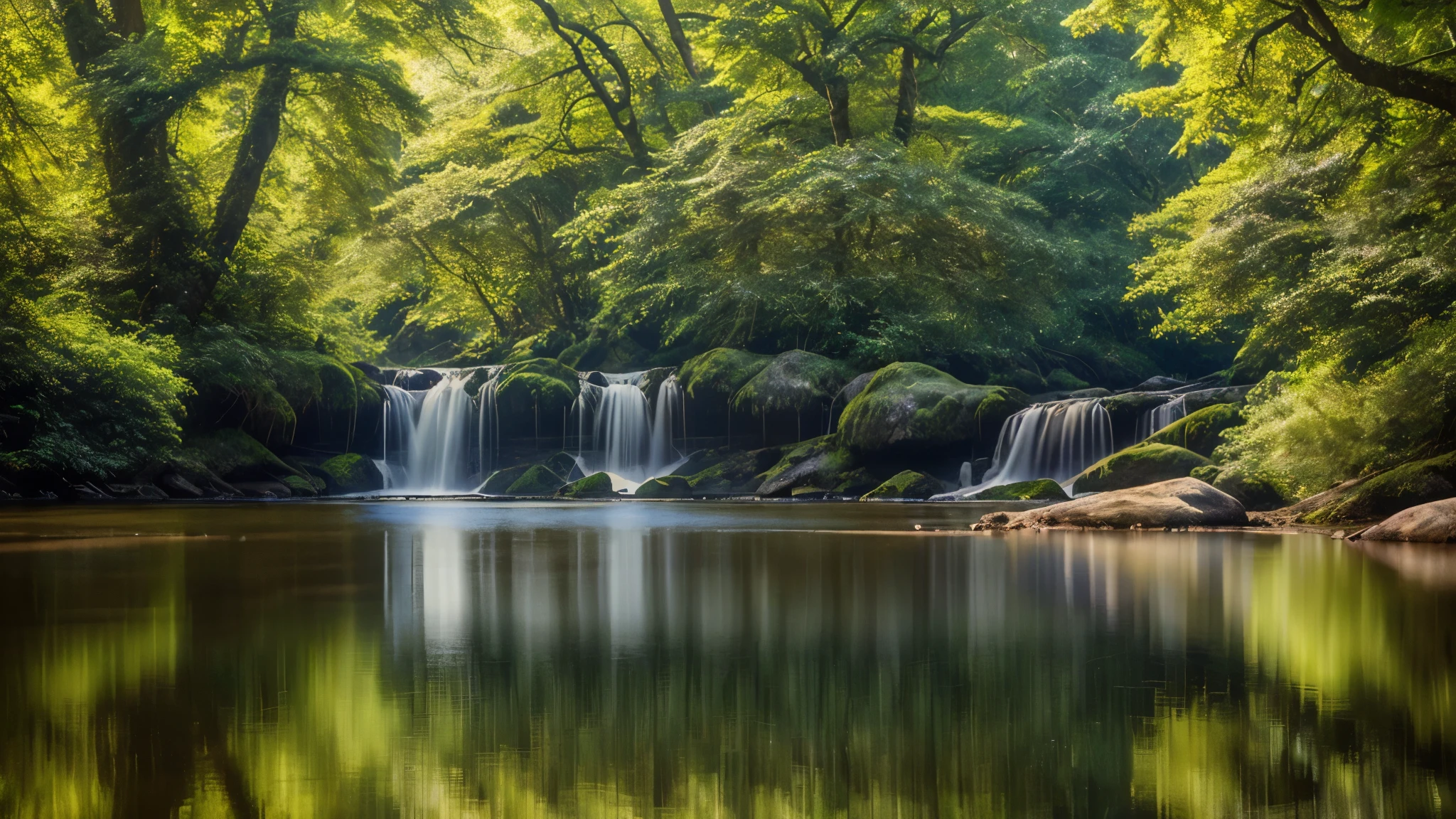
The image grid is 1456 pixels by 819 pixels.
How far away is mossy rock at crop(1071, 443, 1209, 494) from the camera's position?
1633 centimetres

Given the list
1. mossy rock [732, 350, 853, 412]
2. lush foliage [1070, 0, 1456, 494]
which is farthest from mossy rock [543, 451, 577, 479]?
lush foliage [1070, 0, 1456, 494]

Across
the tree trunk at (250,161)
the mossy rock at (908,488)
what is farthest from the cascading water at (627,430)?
the tree trunk at (250,161)

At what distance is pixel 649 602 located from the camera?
5102mm

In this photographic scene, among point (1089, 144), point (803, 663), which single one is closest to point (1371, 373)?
point (803, 663)

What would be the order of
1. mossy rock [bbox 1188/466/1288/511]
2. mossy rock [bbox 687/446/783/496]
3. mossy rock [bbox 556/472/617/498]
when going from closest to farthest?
mossy rock [bbox 1188/466/1288/511] → mossy rock [bbox 687/446/783/496] → mossy rock [bbox 556/472/617/498]

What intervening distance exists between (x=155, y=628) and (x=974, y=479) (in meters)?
18.3

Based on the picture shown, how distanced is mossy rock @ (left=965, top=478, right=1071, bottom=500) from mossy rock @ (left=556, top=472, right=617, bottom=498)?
758 centimetres

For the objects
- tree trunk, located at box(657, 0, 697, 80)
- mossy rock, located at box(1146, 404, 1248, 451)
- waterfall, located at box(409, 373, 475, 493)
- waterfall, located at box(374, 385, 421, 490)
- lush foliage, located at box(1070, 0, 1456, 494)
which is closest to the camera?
lush foliage, located at box(1070, 0, 1456, 494)

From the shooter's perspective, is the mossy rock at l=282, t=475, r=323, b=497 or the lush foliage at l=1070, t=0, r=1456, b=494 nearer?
the lush foliage at l=1070, t=0, r=1456, b=494

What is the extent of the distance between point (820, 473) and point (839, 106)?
9921 millimetres

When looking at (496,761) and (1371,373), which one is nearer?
(496,761)

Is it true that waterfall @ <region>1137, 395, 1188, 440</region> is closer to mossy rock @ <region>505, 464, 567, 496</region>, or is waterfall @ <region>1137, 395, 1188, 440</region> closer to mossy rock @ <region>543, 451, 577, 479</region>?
mossy rock @ <region>505, 464, 567, 496</region>

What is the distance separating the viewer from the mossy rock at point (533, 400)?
27.1 meters

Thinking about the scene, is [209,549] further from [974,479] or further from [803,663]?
[974,479]
